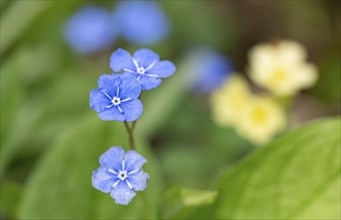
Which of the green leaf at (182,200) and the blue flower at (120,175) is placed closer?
the blue flower at (120,175)

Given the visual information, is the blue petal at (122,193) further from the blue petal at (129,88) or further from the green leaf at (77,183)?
the green leaf at (77,183)

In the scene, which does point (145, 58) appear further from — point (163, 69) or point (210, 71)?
point (210, 71)

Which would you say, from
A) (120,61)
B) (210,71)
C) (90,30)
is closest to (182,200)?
(120,61)

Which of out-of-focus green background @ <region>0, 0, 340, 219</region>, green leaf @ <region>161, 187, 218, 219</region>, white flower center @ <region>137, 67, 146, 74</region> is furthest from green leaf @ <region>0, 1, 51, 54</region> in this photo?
white flower center @ <region>137, 67, 146, 74</region>

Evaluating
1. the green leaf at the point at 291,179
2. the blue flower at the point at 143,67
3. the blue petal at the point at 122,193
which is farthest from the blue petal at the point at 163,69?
the green leaf at the point at 291,179

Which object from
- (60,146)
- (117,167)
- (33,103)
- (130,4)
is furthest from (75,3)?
(117,167)

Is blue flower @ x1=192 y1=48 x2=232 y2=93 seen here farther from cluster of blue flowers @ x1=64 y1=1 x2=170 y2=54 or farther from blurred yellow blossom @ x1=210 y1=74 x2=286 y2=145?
blurred yellow blossom @ x1=210 y1=74 x2=286 y2=145

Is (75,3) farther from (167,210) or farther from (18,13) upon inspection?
(167,210)
